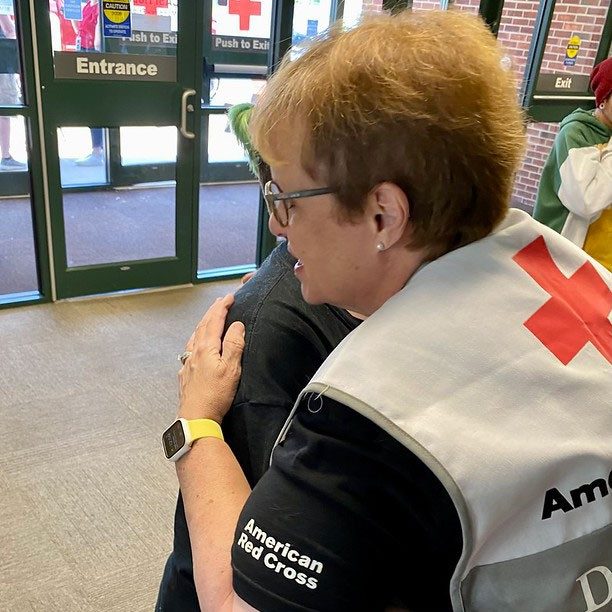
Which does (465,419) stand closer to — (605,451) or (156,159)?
(605,451)

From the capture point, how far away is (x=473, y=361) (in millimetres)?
608

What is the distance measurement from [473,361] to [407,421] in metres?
0.09

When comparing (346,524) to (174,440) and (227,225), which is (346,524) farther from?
(227,225)

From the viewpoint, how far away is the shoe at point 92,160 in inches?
159

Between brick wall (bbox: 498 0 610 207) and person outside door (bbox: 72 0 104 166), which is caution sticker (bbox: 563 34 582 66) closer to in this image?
brick wall (bbox: 498 0 610 207)

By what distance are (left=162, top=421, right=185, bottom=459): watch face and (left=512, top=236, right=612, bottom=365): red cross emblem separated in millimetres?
467

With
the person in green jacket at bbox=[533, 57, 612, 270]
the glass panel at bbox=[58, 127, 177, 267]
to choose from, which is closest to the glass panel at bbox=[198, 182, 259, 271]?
the glass panel at bbox=[58, 127, 177, 267]

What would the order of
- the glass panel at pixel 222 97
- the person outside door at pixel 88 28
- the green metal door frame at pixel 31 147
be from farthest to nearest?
the glass panel at pixel 222 97, the person outside door at pixel 88 28, the green metal door frame at pixel 31 147

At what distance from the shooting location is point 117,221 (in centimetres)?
456

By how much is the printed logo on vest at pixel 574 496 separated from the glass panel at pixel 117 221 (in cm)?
339

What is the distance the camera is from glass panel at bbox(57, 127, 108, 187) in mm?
3402

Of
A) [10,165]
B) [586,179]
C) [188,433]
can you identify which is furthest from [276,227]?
[10,165]

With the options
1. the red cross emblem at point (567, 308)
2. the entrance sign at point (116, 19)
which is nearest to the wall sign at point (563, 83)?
the entrance sign at point (116, 19)

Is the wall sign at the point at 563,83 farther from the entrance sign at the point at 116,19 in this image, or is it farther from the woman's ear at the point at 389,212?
the woman's ear at the point at 389,212
